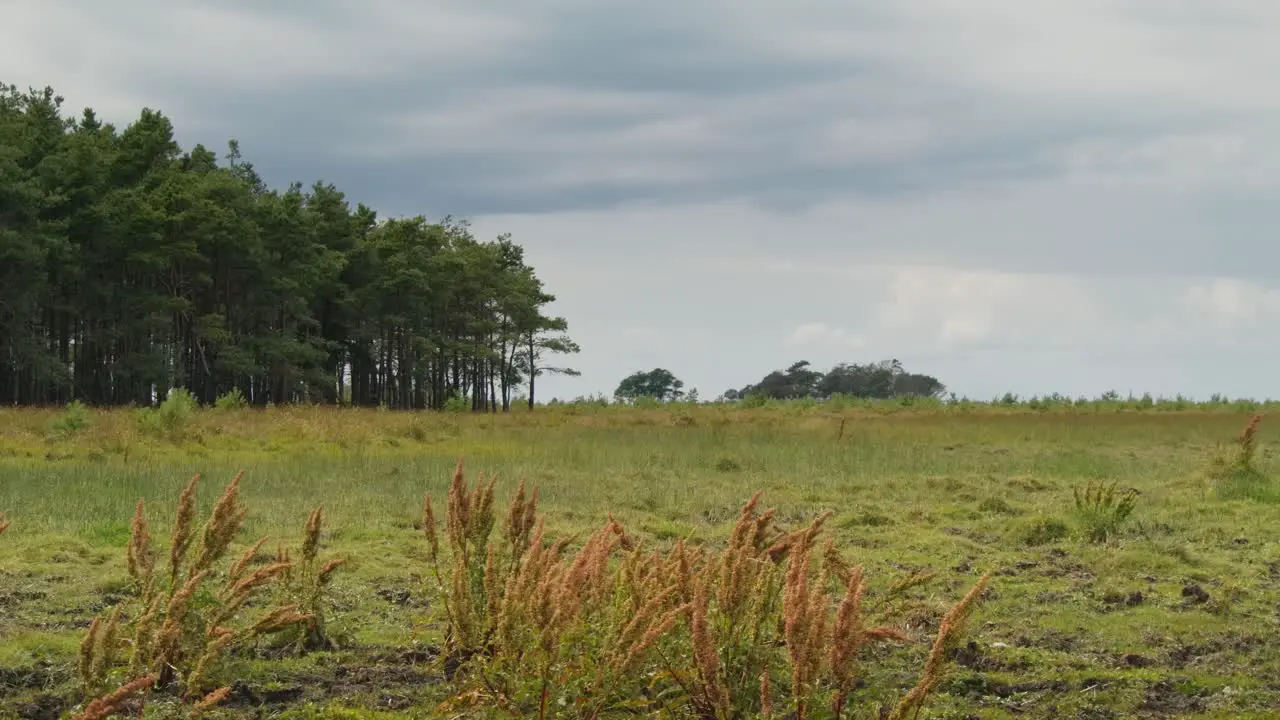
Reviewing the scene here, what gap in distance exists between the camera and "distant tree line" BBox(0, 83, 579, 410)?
149 ft

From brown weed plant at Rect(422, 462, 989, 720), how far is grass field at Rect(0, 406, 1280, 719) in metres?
0.75

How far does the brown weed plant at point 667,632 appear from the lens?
386 cm

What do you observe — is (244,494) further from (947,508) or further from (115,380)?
(115,380)

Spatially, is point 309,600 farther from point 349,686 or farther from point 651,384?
point 651,384

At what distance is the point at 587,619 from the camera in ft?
16.1

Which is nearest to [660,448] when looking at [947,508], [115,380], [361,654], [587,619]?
[947,508]

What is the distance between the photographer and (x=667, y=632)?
15.4ft

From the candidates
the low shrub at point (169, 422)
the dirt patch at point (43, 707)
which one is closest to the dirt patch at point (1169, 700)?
the dirt patch at point (43, 707)

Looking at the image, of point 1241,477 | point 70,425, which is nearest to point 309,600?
point 1241,477

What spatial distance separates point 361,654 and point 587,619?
203 centimetres

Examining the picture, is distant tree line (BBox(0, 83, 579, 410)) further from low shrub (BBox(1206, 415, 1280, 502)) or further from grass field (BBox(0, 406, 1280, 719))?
low shrub (BBox(1206, 415, 1280, 502))

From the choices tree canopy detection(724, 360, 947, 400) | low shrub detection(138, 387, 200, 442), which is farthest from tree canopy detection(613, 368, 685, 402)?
low shrub detection(138, 387, 200, 442)

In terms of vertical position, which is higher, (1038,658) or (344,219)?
(344,219)

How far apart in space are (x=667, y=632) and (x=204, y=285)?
2192 inches
